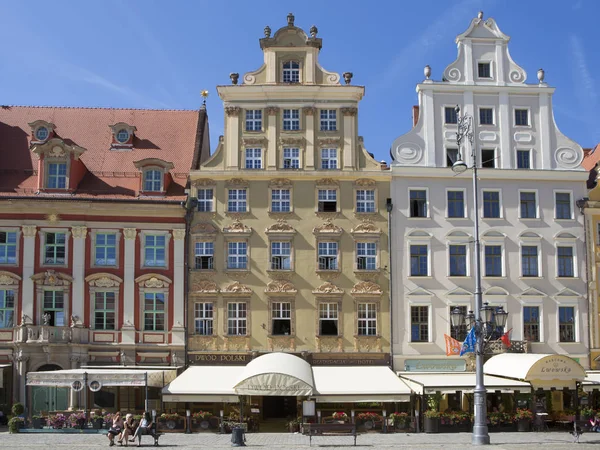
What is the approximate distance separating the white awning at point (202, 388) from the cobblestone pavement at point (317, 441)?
4.73ft

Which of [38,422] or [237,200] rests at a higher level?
[237,200]

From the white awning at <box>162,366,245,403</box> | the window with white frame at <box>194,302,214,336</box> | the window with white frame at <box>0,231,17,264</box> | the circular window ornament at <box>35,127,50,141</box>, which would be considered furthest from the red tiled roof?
the white awning at <box>162,366,245,403</box>

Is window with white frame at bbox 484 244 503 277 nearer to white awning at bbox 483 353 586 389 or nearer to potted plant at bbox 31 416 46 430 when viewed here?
white awning at bbox 483 353 586 389

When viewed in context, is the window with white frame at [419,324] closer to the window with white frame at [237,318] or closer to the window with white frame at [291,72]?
the window with white frame at [237,318]

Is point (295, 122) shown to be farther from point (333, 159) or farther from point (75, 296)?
point (75, 296)

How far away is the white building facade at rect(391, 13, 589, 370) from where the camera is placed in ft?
137

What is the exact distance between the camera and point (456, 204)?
4262 cm

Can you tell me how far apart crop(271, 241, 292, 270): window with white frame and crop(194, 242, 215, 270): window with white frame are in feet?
9.46

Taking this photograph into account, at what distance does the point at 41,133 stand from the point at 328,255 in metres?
15.5

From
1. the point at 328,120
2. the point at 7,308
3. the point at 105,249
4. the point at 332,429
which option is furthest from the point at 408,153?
the point at 7,308

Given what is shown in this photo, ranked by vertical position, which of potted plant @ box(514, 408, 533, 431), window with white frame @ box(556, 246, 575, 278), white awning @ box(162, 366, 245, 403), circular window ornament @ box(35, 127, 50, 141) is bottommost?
potted plant @ box(514, 408, 533, 431)

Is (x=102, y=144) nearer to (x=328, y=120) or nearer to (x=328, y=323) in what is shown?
(x=328, y=120)

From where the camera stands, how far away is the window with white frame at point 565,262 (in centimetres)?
4250

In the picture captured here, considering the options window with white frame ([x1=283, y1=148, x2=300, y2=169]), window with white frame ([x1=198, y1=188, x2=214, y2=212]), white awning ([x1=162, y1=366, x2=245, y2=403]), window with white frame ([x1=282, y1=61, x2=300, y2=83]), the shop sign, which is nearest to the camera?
white awning ([x1=162, y1=366, x2=245, y2=403])
